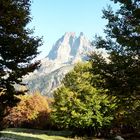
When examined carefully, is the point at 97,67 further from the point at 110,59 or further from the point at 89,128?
the point at 89,128

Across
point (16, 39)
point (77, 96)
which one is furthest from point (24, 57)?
point (77, 96)

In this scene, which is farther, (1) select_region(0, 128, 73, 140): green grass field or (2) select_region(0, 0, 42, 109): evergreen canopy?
(1) select_region(0, 128, 73, 140): green grass field

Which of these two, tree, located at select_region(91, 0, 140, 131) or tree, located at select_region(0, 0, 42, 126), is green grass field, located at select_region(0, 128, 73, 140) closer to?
tree, located at select_region(0, 0, 42, 126)

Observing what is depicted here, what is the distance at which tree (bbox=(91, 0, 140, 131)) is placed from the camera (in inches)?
1077

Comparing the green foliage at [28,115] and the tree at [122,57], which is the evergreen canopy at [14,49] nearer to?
the tree at [122,57]

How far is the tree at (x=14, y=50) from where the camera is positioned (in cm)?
2522

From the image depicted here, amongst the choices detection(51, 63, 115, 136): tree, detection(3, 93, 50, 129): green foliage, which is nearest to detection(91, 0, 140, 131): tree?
detection(51, 63, 115, 136): tree

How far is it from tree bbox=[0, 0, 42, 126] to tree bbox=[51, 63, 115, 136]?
42.6 metres

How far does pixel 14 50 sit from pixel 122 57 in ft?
25.1

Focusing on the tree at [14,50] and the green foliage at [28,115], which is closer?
the tree at [14,50]

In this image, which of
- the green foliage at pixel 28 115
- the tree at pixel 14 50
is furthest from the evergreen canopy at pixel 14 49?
the green foliage at pixel 28 115

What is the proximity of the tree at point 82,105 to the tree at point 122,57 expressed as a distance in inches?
1550

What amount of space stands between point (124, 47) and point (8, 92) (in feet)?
29.4

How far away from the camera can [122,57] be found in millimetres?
28156
